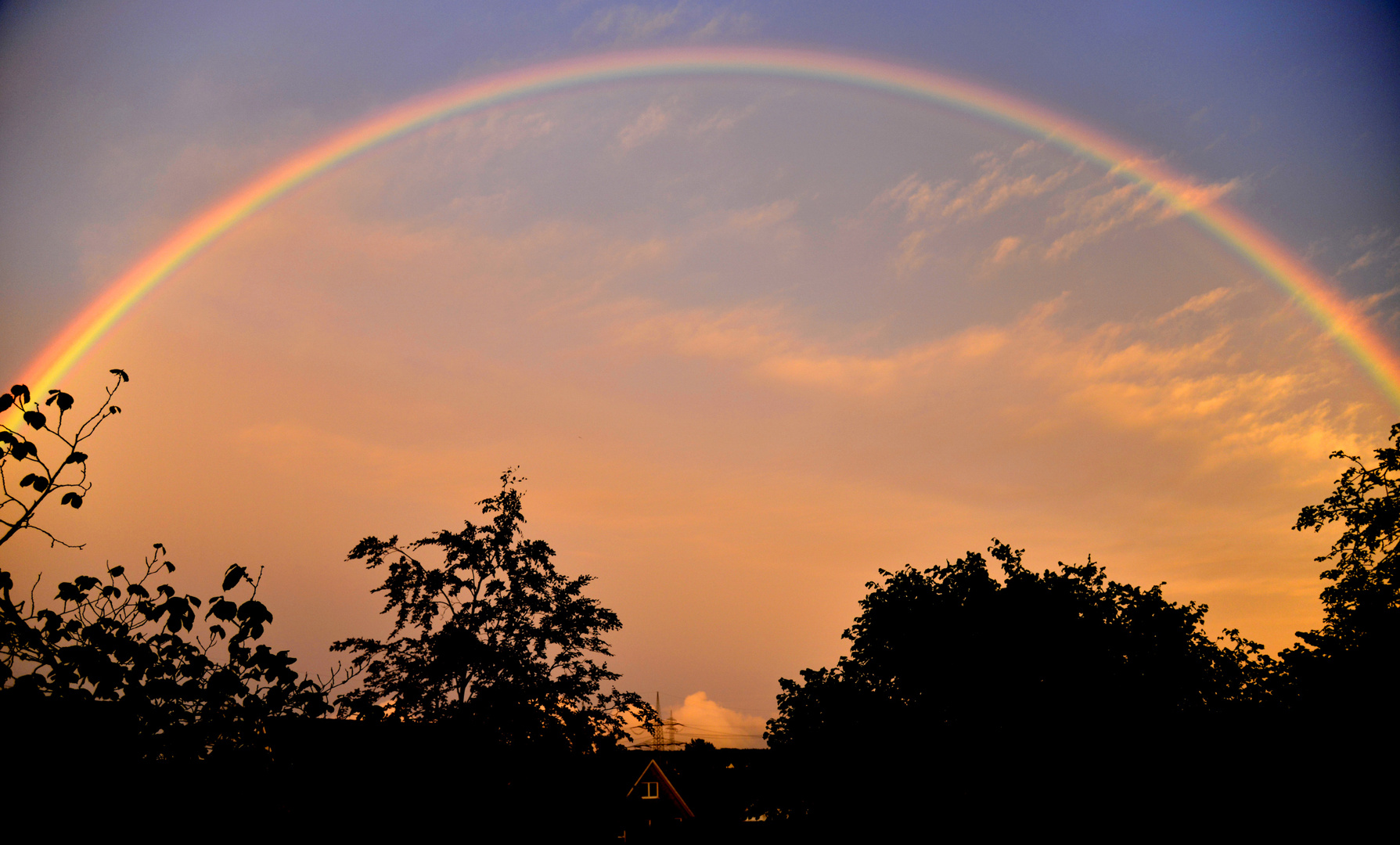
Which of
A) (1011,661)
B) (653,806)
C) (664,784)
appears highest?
(1011,661)

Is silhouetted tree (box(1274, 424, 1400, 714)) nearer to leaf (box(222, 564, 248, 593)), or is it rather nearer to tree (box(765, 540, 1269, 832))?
tree (box(765, 540, 1269, 832))

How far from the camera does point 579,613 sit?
2678 centimetres

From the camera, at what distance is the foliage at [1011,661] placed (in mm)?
30656

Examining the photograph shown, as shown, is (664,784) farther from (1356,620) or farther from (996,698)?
(1356,620)

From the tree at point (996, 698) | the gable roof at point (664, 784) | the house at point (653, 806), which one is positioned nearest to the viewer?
the tree at point (996, 698)

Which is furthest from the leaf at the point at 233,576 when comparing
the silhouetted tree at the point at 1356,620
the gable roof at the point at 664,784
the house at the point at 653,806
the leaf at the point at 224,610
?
the gable roof at the point at 664,784

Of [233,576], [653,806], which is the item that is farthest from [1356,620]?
[653,806]

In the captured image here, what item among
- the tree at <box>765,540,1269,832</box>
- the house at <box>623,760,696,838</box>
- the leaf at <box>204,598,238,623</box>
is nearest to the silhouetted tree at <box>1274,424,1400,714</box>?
the tree at <box>765,540,1269,832</box>

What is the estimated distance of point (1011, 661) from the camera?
103 feet

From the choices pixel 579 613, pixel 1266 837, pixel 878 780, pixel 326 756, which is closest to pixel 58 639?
pixel 326 756

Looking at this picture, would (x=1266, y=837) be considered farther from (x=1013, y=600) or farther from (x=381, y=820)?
(x=381, y=820)

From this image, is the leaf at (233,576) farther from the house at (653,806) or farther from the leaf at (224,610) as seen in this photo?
the house at (653,806)

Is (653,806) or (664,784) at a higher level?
(664,784)

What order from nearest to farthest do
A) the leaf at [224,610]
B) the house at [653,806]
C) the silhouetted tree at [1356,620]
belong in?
the leaf at [224,610] < the silhouetted tree at [1356,620] < the house at [653,806]
